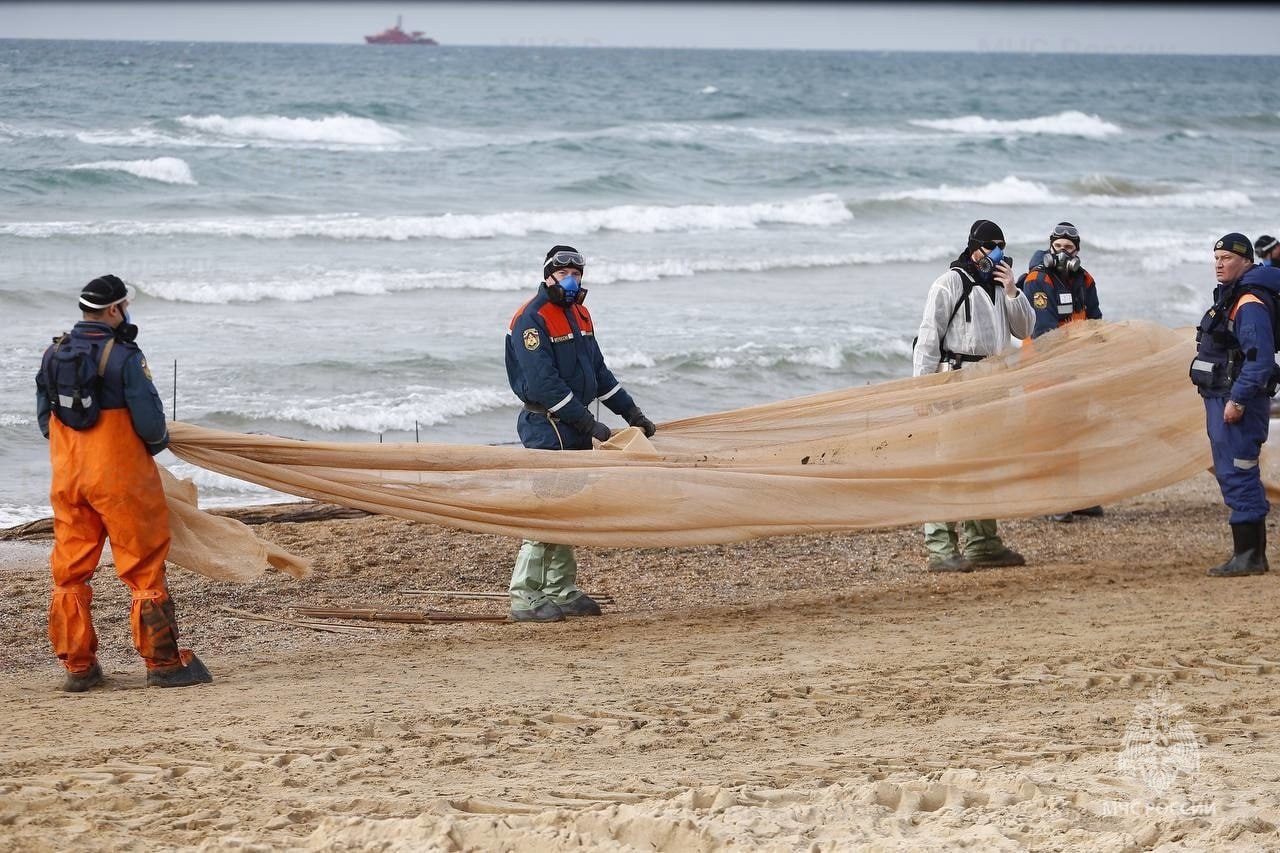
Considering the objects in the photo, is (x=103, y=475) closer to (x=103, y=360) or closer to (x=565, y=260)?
(x=103, y=360)

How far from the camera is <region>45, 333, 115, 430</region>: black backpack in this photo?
542 centimetres

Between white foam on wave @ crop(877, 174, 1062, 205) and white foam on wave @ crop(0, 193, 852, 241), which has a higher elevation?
white foam on wave @ crop(877, 174, 1062, 205)

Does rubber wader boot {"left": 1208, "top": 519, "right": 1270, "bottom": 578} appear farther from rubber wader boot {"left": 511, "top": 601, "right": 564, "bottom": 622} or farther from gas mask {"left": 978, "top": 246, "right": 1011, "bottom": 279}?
rubber wader boot {"left": 511, "top": 601, "right": 564, "bottom": 622}

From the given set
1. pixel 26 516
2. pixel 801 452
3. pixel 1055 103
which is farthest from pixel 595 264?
pixel 1055 103

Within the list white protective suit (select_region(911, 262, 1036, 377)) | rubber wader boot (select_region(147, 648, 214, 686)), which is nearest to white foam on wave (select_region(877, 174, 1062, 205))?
white protective suit (select_region(911, 262, 1036, 377))

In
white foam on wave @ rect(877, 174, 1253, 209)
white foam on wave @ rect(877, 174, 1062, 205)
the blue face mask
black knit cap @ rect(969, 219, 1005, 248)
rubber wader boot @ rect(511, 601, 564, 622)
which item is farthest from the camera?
white foam on wave @ rect(877, 174, 1253, 209)

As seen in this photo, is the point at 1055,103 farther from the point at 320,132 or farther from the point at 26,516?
the point at 26,516

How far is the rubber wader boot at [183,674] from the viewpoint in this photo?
228 inches

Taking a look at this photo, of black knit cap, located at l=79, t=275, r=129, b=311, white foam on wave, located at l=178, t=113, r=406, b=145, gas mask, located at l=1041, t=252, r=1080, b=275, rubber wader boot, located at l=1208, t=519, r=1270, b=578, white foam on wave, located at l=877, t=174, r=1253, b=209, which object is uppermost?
white foam on wave, located at l=178, t=113, r=406, b=145

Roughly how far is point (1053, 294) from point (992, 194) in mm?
25128

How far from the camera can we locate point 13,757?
473 centimetres

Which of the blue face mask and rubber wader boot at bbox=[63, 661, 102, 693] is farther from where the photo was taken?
the blue face mask

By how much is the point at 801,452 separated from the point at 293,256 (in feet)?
51.0

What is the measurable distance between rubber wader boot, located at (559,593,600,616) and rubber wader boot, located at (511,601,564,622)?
67mm
